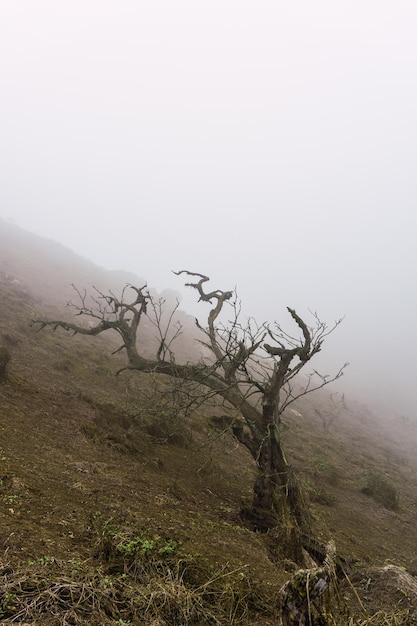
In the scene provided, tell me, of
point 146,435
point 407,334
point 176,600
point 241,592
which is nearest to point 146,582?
point 176,600

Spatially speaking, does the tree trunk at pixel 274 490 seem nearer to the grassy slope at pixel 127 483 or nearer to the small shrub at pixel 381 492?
the grassy slope at pixel 127 483

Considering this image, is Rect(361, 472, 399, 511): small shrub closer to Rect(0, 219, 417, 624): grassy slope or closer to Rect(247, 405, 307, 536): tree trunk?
Rect(0, 219, 417, 624): grassy slope

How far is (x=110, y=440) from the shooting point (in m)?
9.88

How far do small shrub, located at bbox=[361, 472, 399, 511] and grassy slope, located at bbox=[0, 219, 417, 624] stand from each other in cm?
31

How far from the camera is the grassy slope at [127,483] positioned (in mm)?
4688

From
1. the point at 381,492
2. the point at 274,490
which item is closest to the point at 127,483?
the point at 274,490

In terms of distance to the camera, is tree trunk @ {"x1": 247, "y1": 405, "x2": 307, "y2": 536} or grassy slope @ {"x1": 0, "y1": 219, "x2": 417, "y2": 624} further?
tree trunk @ {"x1": 247, "y1": 405, "x2": 307, "y2": 536}

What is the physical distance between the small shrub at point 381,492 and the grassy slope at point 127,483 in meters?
0.31

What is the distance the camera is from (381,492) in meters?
13.5

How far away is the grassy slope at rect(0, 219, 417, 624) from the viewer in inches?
185

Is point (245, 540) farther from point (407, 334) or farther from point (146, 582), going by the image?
point (407, 334)

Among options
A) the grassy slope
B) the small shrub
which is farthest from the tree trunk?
the small shrub

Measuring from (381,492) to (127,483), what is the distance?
10.9 meters

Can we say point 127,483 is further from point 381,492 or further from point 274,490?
point 381,492
